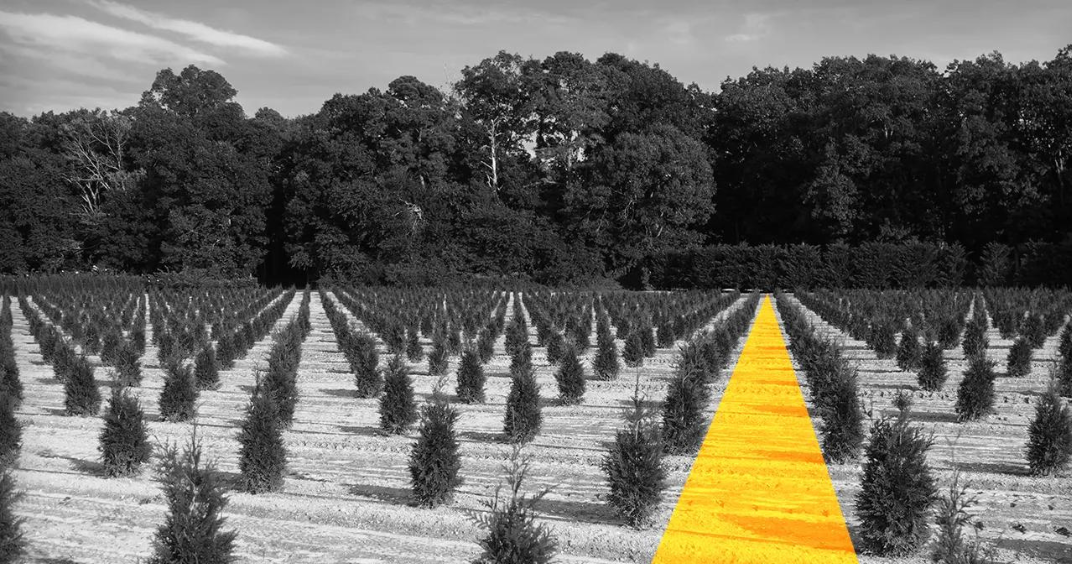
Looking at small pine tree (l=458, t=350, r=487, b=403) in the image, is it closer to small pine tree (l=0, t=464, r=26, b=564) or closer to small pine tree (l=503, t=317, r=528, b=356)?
small pine tree (l=503, t=317, r=528, b=356)

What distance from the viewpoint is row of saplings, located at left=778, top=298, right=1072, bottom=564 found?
24.1ft

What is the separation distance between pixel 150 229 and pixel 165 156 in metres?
6.81

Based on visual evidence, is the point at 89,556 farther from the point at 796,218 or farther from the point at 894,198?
the point at 796,218

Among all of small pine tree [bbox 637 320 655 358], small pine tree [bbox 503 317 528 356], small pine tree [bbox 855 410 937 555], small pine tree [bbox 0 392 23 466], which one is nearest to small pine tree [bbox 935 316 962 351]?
small pine tree [bbox 637 320 655 358]

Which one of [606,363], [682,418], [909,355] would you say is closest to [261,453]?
[682,418]

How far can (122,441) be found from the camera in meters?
10.9

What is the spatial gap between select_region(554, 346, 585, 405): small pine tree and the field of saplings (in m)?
0.03

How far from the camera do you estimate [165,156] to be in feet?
215

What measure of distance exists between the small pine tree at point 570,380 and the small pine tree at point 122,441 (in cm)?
680

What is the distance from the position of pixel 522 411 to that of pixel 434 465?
325 cm

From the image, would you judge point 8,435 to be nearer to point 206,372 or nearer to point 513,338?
point 206,372

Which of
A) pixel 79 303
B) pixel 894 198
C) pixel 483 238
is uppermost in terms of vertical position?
pixel 894 198

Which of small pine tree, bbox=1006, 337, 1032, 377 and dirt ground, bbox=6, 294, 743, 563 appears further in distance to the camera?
small pine tree, bbox=1006, 337, 1032, 377

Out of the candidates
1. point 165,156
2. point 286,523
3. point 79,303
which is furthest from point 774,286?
point 286,523
